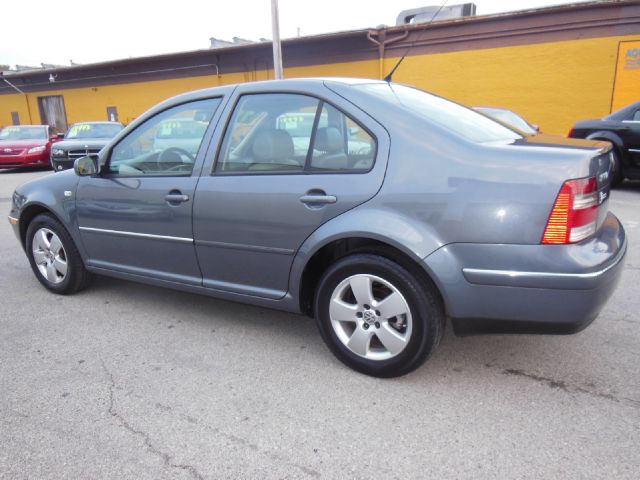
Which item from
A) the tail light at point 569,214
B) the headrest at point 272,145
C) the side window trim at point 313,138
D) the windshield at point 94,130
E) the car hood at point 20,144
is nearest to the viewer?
the tail light at point 569,214

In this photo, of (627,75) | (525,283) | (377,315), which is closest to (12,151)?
(377,315)

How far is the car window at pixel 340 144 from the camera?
99.3 inches

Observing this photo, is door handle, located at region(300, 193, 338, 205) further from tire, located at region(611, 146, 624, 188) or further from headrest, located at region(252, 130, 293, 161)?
tire, located at region(611, 146, 624, 188)

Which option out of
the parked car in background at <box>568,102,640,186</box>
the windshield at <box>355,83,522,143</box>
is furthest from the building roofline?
the windshield at <box>355,83,522,143</box>

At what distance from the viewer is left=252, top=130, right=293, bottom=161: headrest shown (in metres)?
2.79

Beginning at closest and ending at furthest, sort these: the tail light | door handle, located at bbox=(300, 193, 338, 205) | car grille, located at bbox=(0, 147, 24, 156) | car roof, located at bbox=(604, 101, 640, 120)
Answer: the tail light
door handle, located at bbox=(300, 193, 338, 205)
car roof, located at bbox=(604, 101, 640, 120)
car grille, located at bbox=(0, 147, 24, 156)

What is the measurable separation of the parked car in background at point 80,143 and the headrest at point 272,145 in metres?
10.0

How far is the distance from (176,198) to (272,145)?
2.27 ft

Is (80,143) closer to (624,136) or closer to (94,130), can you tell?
(94,130)

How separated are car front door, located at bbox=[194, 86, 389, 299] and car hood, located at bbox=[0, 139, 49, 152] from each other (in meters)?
13.3

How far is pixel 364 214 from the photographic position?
2432 mm

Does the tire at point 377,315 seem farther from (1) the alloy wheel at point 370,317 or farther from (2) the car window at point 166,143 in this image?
(2) the car window at point 166,143

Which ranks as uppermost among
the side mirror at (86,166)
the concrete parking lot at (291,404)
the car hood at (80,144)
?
the side mirror at (86,166)

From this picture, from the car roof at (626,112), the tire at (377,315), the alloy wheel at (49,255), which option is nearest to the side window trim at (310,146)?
the tire at (377,315)
